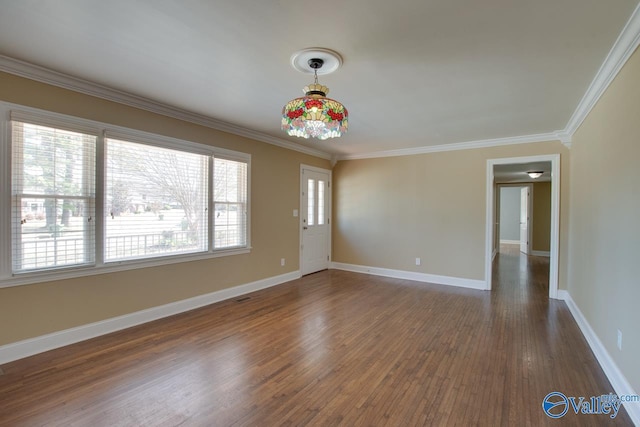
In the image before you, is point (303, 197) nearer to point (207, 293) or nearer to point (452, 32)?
point (207, 293)

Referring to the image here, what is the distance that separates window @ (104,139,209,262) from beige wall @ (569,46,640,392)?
419 centimetres

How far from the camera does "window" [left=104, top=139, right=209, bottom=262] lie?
10.2 feet

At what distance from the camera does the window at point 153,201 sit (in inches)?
123

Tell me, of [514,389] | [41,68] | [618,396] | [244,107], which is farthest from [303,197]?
[618,396]

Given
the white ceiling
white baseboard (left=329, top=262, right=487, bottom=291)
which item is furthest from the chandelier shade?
white baseboard (left=329, top=262, right=487, bottom=291)

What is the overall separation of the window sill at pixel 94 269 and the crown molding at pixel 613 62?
4.42 m

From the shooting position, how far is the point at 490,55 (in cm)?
223

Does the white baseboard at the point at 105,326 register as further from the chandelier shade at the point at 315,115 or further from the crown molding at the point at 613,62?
the crown molding at the point at 613,62

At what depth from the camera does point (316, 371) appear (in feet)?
7.90

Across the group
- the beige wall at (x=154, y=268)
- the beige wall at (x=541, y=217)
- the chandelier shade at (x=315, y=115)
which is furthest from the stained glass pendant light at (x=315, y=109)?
the beige wall at (x=541, y=217)

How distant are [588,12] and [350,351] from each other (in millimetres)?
2968

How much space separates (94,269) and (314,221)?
3.84 metres

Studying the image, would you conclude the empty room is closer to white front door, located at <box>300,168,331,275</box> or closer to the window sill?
the window sill

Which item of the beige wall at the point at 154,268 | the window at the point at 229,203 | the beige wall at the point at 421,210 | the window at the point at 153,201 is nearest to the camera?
the beige wall at the point at 154,268
